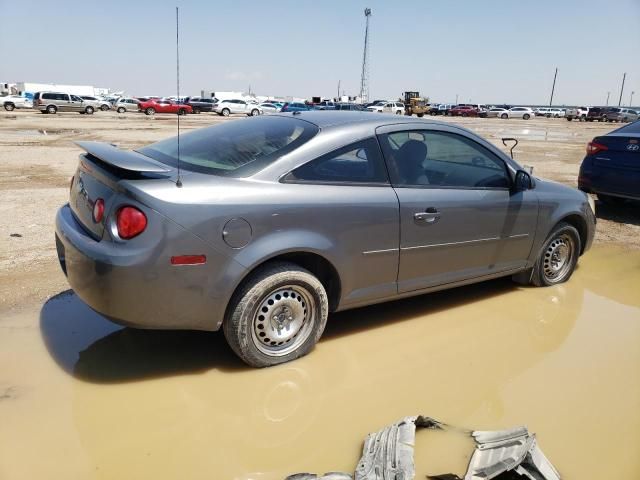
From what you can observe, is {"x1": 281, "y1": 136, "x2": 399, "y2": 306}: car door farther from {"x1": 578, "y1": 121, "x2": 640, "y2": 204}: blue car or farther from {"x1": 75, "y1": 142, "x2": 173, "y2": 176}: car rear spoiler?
{"x1": 578, "y1": 121, "x2": 640, "y2": 204}: blue car

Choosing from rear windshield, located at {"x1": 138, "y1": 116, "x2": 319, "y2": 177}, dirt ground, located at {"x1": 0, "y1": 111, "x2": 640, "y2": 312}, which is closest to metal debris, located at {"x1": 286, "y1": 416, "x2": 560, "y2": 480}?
rear windshield, located at {"x1": 138, "y1": 116, "x2": 319, "y2": 177}

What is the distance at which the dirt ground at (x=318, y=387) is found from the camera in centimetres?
248

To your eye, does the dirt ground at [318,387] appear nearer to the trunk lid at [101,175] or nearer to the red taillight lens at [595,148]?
the trunk lid at [101,175]

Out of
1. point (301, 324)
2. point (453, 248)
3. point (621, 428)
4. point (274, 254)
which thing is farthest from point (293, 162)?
point (621, 428)

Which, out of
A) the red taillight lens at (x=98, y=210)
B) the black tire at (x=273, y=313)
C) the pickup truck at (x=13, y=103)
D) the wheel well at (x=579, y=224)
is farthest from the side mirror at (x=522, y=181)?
the pickup truck at (x=13, y=103)

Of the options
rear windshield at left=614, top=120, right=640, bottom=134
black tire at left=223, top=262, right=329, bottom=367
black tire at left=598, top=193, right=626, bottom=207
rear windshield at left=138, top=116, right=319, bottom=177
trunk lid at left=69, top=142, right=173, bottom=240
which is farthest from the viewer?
black tire at left=598, top=193, right=626, bottom=207

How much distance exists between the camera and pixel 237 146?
3.38m

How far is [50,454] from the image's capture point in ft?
7.96

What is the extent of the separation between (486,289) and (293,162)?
259 cm

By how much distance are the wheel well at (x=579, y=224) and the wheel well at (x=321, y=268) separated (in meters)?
Answer: 2.61

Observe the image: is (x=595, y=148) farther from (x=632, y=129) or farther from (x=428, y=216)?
(x=428, y=216)

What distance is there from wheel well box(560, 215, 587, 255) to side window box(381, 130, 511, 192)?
1079mm

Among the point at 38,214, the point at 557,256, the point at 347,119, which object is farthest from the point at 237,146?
the point at 38,214

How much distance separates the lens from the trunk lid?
280 cm
